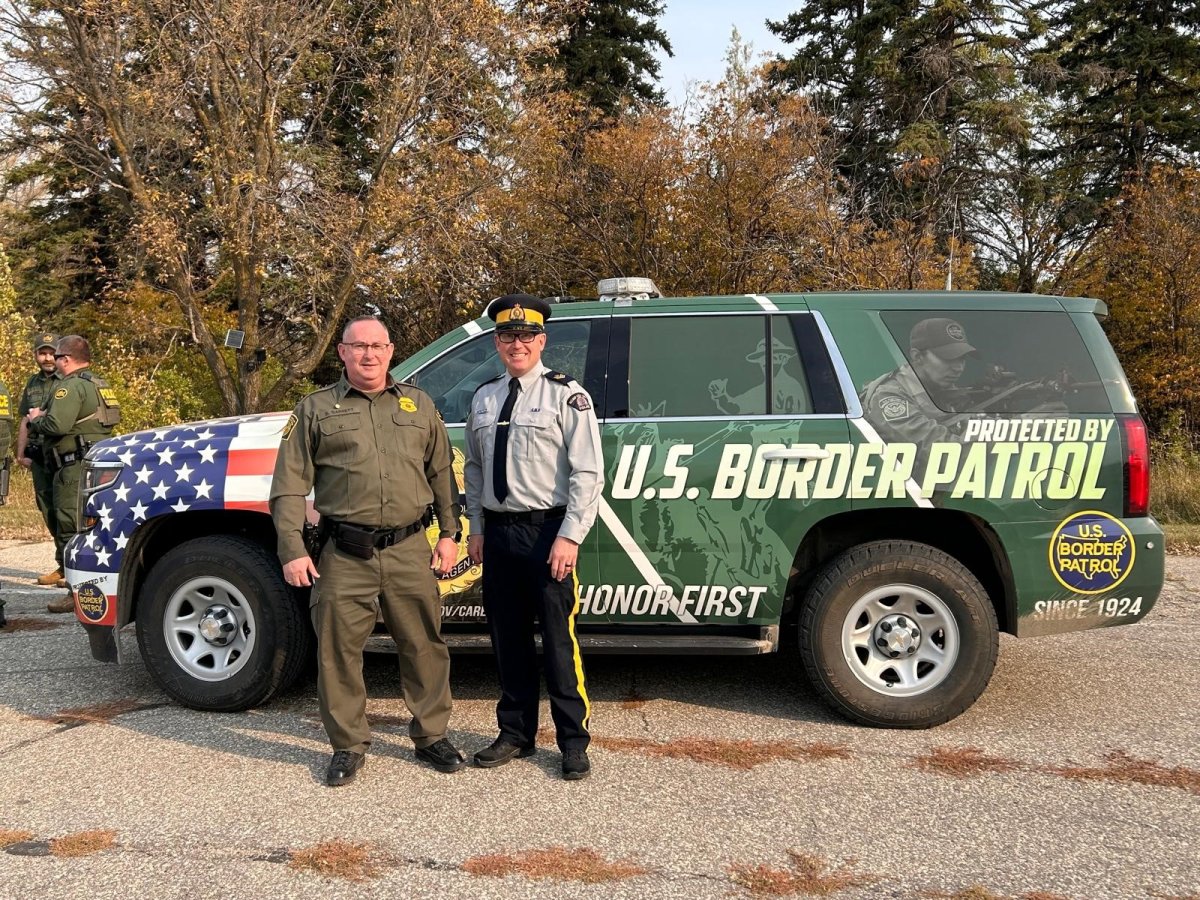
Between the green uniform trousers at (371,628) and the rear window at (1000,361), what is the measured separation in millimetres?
2375

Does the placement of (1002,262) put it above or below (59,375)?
above

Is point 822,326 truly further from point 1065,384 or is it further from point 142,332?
point 142,332

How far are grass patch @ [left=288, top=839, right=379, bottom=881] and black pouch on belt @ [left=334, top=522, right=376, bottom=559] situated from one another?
1.05 m

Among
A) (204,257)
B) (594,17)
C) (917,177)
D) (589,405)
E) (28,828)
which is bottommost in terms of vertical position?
(28,828)

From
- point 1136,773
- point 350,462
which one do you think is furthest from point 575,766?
point 1136,773

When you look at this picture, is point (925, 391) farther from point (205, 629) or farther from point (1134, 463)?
point (205, 629)

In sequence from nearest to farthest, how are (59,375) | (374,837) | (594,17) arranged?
(374,837), (59,375), (594,17)

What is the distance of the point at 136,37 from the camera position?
619 inches

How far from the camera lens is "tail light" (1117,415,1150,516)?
14.2ft

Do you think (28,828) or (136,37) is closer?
(28,828)

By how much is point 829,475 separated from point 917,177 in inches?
784

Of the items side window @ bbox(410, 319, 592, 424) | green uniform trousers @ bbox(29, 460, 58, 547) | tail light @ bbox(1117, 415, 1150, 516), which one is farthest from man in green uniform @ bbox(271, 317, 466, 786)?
green uniform trousers @ bbox(29, 460, 58, 547)

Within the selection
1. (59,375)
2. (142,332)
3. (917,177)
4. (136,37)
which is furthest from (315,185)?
(917,177)

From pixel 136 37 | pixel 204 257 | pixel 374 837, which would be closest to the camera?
pixel 374 837
